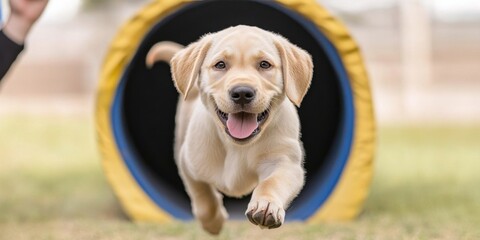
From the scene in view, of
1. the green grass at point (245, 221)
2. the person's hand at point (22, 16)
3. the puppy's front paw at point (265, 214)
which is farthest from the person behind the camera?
the green grass at point (245, 221)

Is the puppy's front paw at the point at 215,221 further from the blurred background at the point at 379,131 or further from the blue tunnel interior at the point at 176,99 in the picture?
the blurred background at the point at 379,131

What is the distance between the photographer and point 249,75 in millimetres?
1241

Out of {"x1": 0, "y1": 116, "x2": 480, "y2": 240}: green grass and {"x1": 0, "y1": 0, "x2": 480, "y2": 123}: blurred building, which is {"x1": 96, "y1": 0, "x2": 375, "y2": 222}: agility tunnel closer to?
{"x1": 0, "y1": 116, "x2": 480, "y2": 240}: green grass

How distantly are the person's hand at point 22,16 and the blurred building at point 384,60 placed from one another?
6.97 m

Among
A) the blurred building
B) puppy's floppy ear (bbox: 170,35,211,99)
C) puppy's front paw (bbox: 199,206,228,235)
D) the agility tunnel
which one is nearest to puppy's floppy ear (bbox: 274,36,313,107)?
puppy's floppy ear (bbox: 170,35,211,99)

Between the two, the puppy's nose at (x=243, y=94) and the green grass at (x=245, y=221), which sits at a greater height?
the puppy's nose at (x=243, y=94)

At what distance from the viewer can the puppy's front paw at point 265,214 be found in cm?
130

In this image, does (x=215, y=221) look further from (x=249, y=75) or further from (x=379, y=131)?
(x=379, y=131)

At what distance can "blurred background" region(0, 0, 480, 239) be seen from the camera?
347cm

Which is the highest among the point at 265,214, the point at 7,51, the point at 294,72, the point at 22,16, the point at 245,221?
the point at 294,72

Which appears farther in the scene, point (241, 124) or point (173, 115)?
point (173, 115)

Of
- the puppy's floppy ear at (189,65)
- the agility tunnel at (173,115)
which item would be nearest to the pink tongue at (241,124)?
the puppy's floppy ear at (189,65)

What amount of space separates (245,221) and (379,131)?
574cm

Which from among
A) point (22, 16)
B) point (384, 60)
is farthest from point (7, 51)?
point (384, 60)
